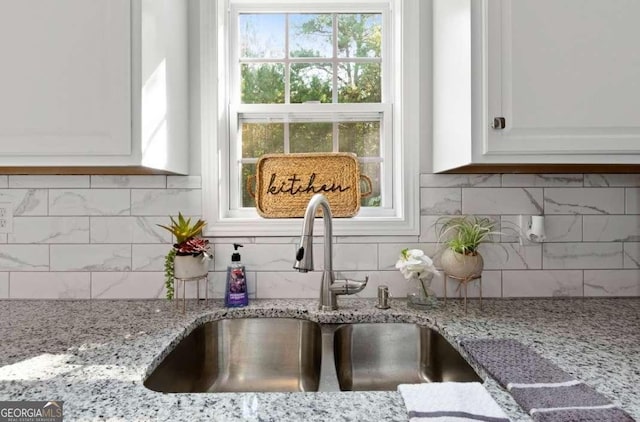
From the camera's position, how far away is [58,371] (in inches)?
31.8

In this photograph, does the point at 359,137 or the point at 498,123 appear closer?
the point at 498,123

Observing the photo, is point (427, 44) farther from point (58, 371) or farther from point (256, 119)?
point (58, 371)

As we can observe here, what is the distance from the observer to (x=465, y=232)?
1.28 metres

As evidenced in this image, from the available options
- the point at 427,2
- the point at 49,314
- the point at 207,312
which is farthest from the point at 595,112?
the point at 49,314

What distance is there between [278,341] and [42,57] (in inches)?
43.5

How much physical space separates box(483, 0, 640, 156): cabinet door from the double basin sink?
661 millimetres

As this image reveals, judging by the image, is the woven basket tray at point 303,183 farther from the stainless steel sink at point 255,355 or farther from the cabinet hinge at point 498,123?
the cabinet hinge at point 498,123

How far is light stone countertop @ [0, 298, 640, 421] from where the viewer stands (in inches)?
26.3

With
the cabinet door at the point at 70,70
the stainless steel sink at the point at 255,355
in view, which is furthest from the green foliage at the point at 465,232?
the cabinet door at the point at 70,70

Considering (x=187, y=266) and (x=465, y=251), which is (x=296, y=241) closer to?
(x=187, y=266)

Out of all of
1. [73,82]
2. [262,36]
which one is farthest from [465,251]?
[73,82]

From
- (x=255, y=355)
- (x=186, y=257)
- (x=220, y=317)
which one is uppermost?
(x=186, y=257)

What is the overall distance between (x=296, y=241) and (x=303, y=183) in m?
0.23

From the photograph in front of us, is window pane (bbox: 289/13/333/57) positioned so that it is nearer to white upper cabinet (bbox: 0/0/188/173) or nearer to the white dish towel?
white upper cabinet (bbox: 0/0/188/173)
